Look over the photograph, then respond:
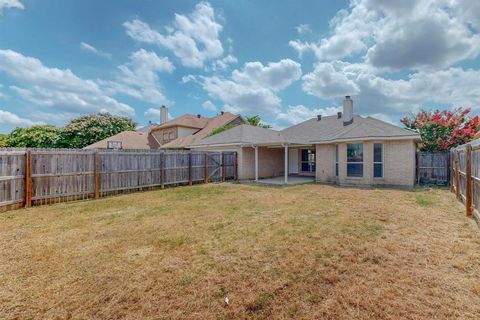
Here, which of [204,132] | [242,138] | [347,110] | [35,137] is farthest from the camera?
[204,132]

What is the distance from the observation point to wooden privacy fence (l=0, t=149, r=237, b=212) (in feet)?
25.2

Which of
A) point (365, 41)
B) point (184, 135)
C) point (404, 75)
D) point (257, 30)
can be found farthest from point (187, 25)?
point (184, 135)

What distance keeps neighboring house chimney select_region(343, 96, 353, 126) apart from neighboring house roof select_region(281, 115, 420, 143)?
0.36 metres

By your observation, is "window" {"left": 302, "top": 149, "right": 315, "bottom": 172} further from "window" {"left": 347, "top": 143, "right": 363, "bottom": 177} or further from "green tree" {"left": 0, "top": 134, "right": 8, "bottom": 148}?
"green tree" {"left": 0, "top": 134, "right": 8, "bottom": 148}

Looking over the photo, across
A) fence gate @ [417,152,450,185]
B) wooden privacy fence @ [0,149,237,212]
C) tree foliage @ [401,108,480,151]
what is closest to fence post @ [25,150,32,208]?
wooden privacy fence @ [0,149,237,212]

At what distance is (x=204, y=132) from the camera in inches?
1094

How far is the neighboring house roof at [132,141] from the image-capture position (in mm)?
26250

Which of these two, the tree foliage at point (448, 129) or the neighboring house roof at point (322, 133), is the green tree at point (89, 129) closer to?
the neighboring house roof at point (322, 133)

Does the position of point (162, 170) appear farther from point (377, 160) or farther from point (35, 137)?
point (35, 137)

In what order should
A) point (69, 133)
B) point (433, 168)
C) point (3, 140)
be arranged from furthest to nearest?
point (69, 133) → point (3, 140) → point (433, 168)

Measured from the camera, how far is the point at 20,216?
6918mm

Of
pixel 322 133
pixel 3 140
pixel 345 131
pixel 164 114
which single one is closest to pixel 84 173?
pixel 345 131

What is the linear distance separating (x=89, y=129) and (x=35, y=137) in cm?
546

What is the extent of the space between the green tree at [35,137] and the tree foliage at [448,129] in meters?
37.3
